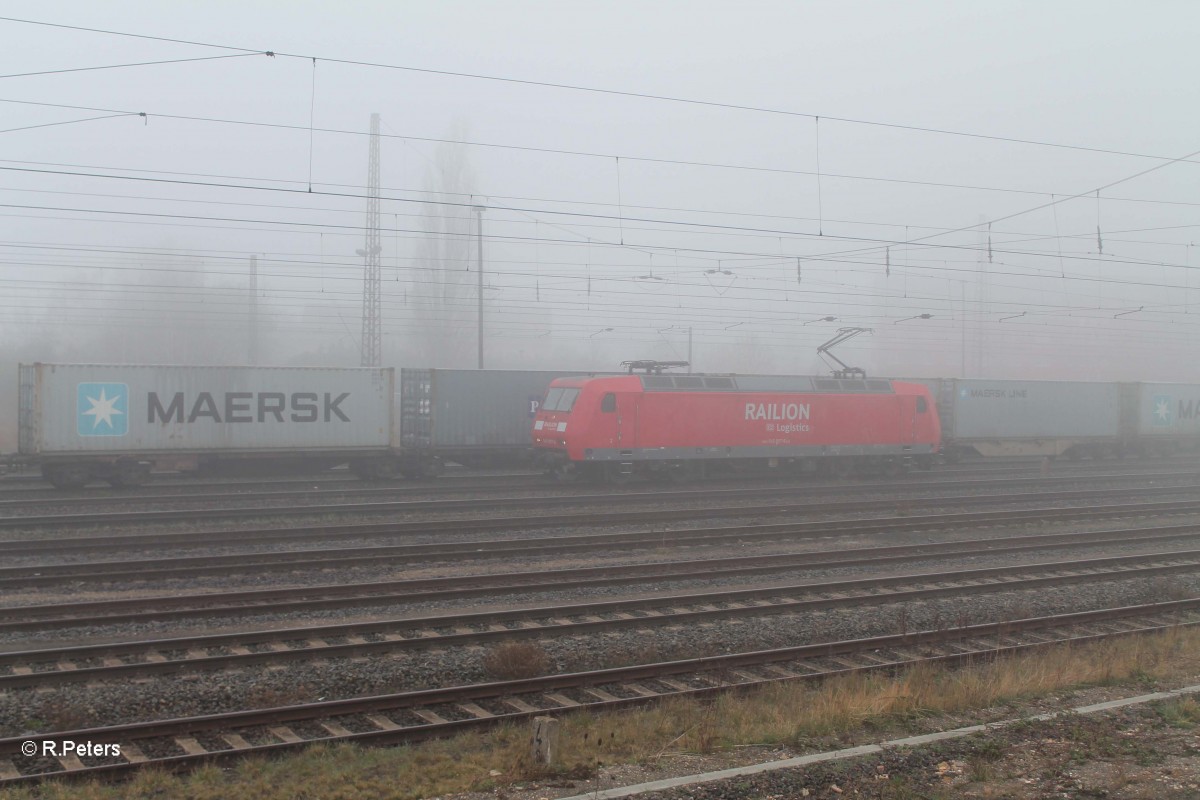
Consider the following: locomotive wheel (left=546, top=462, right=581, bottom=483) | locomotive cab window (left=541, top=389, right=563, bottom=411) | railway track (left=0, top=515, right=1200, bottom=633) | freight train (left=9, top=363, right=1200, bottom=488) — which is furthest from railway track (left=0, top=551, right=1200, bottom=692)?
locomotive cab window (left=541, top=389, right=563, bottom=411)

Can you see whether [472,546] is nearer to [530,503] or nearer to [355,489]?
[530,503]

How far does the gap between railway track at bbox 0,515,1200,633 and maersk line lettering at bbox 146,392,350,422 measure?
40.0 feet

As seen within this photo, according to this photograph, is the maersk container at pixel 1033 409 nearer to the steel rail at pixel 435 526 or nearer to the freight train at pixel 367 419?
the freight train at pixel 367 419

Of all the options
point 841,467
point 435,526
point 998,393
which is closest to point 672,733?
point 435,526

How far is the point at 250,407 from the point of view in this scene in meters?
22.6

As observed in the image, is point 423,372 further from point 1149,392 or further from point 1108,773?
point 1149,392

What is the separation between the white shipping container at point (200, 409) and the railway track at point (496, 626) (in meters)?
14.2

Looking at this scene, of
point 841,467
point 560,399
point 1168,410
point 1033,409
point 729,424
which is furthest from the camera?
point 1168,410

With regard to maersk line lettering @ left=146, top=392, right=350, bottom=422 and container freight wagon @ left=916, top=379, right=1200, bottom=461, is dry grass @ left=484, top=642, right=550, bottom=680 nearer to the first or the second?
maersk line lettering @ left=146, top=392, right=350, bottom=422

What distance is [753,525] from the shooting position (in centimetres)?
1689

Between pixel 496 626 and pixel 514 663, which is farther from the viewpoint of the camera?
pixel 496 626

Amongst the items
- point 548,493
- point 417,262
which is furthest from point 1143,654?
point 417,262

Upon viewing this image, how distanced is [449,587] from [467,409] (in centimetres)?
1374

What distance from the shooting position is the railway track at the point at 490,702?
6227mm
